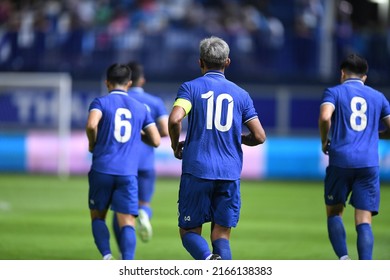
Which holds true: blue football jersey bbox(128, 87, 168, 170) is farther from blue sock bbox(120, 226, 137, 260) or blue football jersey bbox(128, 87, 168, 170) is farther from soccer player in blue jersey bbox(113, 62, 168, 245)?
blue sock bbox(120, 226, 137, 260)

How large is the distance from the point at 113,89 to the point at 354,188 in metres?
2.67

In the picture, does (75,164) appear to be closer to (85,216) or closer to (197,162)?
(85,216)

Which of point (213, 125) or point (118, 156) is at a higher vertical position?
point (213, 125)

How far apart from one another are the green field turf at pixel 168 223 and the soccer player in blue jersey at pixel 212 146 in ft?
10.5

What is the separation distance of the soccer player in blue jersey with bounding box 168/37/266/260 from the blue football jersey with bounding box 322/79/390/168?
61.0 inches

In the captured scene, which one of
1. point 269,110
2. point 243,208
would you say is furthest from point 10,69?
point 243,208

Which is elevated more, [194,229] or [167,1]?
[167,1]

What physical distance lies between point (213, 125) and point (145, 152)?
4.05 metres

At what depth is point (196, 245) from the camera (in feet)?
27.5

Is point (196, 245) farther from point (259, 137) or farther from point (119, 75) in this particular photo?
point (119, 75)

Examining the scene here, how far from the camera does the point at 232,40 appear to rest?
81.8 ft

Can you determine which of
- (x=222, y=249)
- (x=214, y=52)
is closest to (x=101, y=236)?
(x=222, y=249)

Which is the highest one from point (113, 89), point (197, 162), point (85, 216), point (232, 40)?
point (232, 40)

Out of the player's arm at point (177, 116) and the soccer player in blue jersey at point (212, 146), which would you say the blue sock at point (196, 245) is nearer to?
the soccer player in blue jersey at point (212, 146)
